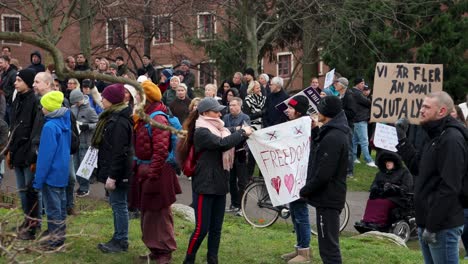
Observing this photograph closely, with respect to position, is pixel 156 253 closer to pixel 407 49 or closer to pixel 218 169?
pixel 218 169

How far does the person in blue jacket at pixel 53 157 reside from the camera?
9.48m

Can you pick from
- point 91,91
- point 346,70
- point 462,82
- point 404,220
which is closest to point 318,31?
point 346,70

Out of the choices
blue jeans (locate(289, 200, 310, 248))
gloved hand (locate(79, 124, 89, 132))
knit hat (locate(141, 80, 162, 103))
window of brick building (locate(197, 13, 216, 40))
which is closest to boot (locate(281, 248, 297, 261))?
blue jeans (locate(289, 200, 310, 248))

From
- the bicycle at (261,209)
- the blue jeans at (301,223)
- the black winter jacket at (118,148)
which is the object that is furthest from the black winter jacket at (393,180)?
the black winter jacket at (118,148)

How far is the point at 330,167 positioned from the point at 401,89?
4.29m

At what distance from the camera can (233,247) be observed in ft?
34.2

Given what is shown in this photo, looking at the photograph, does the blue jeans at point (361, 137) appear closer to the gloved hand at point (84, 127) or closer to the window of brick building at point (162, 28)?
the gloved hand at point (84, 127)

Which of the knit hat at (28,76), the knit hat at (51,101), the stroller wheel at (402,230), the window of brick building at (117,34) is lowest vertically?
the stroller wheel at (402,230)

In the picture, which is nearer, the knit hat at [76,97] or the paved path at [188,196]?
the paved path at [188,196]

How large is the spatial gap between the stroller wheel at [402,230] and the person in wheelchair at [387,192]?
116 mm

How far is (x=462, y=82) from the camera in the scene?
25188 mm

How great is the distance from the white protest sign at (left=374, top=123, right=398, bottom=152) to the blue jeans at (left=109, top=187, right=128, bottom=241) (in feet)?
18.3

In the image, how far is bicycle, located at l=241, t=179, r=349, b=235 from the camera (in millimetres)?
12773

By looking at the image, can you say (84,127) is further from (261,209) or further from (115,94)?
(115,94)
